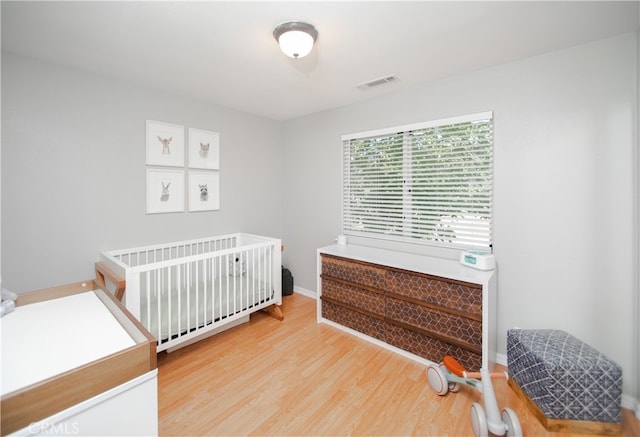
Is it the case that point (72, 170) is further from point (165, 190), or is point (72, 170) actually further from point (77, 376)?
point (77, 376)

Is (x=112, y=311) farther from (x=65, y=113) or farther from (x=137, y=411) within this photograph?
(x=65, y=113)

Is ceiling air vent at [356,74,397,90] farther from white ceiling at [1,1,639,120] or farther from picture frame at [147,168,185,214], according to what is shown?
picture frame at [147,168,185,214]

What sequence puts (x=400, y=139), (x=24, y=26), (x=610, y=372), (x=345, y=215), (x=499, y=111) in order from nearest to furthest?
(x=610, y=372) → (x=24, y=26) → (x=499, y=111) → (x=400, y=139) → (x=345, y=215)

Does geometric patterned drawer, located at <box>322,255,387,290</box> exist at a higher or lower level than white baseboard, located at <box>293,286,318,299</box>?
higher

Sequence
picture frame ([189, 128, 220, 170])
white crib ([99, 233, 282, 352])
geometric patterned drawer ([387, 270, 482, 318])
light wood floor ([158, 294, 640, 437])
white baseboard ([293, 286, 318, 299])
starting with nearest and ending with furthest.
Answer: light wood floor ([158, 294, 640, 437]), geometric patterned drawer ([387, 270, 482, 318]), white crib ([99, 233, 282, 352]), picture frame ([189, 128, 220, 170]), white baseboard ([293, 286, 318, 299])

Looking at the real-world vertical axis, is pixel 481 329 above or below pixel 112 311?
below

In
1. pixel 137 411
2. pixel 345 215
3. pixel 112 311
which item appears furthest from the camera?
pixel 345 215

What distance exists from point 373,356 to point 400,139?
6.69 feet

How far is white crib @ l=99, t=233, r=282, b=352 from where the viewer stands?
207cm

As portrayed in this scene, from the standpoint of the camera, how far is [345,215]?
3.24 m

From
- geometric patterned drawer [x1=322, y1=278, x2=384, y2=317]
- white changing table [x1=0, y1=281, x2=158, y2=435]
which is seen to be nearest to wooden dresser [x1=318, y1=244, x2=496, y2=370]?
geometric patterned drawer [x1=322, y1=278, x2=384, y2=317]

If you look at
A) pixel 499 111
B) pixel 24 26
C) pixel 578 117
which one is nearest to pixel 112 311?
pixel 24 26

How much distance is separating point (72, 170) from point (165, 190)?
0.71 m

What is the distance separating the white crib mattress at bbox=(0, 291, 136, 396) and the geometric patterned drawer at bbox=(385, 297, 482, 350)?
1.89 meters
